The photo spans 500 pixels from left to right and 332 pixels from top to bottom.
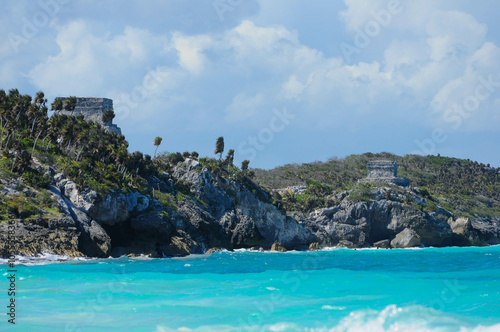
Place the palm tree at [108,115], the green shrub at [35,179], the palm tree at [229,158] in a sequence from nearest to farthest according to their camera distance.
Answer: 1. the green shrub at [35,179]
2. the palm tree at [108,115]
3. the palm tree at [229,158]

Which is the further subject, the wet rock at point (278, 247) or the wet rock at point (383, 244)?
the wet rock at point (383, 244)

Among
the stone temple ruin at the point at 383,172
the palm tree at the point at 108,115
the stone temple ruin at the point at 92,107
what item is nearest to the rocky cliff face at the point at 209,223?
the stone temple ruin at the point at 383,172

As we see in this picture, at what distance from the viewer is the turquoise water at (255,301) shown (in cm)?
2059

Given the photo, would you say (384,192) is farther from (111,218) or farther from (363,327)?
(363,327)

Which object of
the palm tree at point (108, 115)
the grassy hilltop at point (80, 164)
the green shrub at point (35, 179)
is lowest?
the green shrub at point (35, 179)

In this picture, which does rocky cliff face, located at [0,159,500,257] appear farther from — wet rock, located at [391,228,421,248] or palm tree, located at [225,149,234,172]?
palm tree, located at [225,149,234,172]

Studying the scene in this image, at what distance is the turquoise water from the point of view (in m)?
20.6

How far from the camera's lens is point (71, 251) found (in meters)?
48.7

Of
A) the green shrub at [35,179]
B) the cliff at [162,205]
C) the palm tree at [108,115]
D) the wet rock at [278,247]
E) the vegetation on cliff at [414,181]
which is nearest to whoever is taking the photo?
the cliff at [162,205]

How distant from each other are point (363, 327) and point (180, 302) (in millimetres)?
9120

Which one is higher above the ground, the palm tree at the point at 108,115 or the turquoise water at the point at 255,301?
the palm tree at the point at 108,115

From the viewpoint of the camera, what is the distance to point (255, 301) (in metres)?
25.9

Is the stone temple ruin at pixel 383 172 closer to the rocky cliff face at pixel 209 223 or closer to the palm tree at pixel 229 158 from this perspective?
the rocky cliff face at pixel 209 223

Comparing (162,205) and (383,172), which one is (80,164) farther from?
(383,172)
